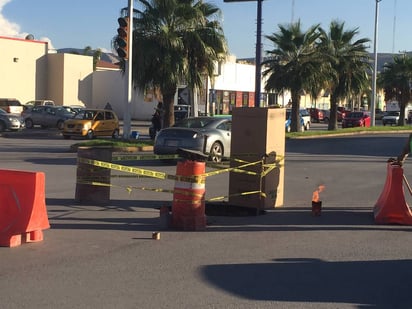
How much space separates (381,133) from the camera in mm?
A: 40531

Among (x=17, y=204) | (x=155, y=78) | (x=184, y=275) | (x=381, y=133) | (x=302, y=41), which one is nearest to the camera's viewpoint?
(x=184, y=275)

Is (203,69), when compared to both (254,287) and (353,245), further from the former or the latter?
(254,287)

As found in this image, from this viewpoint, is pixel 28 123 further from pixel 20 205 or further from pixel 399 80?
pixel 20 205

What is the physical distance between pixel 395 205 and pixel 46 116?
31238 mm

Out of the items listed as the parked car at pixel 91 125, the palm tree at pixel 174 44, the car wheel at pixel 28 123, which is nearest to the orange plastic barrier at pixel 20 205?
the palm tree at pixel 174 44

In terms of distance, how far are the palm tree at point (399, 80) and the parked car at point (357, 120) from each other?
10.5ft

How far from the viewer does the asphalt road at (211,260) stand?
219 inches

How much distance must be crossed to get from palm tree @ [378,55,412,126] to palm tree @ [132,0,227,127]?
2939 cm

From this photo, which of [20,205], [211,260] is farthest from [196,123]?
[211,260]

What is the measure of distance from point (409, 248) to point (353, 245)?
0.71m

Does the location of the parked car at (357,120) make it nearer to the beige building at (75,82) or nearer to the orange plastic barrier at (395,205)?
the beige building at (75,82)

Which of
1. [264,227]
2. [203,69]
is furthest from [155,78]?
[264,227]

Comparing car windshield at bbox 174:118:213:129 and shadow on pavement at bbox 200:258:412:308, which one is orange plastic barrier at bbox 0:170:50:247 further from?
car windshield at bbox 174:118:213:129

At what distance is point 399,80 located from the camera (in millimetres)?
51000
